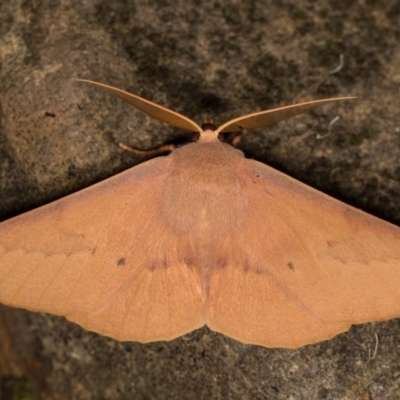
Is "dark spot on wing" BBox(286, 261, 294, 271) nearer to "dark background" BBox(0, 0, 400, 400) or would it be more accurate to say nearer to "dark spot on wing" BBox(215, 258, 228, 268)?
"dark spot on wing" BBox(215, 258, 228, 268)

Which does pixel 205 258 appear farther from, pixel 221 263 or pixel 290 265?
pixel 290 265

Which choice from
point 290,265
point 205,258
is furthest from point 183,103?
point 290,265

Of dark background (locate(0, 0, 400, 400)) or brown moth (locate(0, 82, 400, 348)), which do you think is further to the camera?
dark background (locate(0, 0, 400, 400))

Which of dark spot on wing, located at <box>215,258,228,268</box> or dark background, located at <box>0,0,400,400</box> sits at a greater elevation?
dark background, located at <box>0,0,400,400</box>

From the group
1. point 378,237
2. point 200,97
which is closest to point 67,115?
point 200,97

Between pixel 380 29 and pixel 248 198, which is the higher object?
pixel 380 29

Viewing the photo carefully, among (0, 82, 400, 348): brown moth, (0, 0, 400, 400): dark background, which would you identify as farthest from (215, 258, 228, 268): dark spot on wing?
(0, 0, 400, 400): dark background

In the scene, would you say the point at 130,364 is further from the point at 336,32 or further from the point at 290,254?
the point at 336,32
